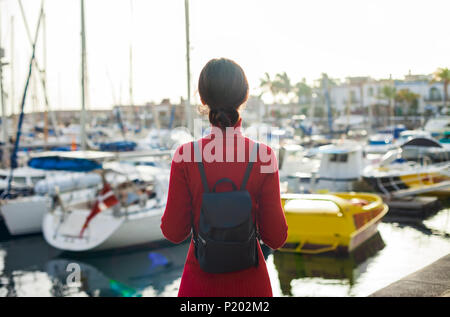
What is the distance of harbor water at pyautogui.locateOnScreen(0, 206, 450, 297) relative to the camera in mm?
9703

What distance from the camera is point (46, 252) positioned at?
13.3m

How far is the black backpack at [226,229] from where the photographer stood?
1.63 meters

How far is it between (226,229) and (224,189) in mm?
140

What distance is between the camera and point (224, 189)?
1682 millimetres

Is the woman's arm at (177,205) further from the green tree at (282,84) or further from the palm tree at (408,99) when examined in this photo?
the green tree at (282,84)

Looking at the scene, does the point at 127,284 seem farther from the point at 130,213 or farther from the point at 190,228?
the point at 190,228

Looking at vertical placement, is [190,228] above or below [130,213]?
above

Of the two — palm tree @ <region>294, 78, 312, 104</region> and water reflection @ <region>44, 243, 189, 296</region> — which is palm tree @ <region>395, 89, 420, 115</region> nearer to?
palm tree @ <region>294, 78, 312, 104</region>

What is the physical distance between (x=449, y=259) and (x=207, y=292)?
13.1 ft

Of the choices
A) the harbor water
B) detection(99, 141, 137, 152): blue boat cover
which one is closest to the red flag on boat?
the harbor water

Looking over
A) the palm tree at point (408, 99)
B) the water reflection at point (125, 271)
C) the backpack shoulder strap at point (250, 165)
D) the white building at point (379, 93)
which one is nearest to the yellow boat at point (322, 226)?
the water reflection at point (125, 271)

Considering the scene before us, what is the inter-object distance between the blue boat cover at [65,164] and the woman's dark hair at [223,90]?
→ 1146 centimetres

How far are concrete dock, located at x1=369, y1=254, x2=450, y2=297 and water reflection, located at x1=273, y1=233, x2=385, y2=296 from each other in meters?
4.57
